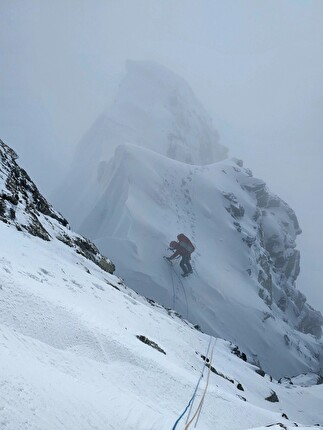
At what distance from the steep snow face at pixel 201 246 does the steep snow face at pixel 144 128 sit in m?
18.3

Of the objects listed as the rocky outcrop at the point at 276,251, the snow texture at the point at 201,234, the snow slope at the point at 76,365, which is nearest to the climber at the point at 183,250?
the snow texture at the point at 201,234

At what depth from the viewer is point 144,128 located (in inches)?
Result: 3255

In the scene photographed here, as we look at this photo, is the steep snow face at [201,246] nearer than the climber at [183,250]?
No

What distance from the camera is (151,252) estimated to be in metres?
40.7

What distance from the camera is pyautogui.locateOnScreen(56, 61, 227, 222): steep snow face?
7894 centimetres

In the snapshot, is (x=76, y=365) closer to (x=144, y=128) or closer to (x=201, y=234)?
(x=201, y=234)

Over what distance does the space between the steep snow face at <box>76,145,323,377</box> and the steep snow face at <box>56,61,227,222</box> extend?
719 inches

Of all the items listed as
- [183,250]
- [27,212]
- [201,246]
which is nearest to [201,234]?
[201,246]

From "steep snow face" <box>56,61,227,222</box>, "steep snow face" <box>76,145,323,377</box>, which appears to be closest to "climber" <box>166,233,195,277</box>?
"steep snow face" <box>76,145,323,377</box>

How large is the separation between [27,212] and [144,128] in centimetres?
6852

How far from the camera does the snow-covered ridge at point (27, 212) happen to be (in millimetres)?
16047

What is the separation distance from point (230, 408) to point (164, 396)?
3.54 meters

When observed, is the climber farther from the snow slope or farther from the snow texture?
the snow slope

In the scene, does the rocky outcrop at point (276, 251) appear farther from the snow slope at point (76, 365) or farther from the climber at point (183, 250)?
the snow slope at point (76, 365)
